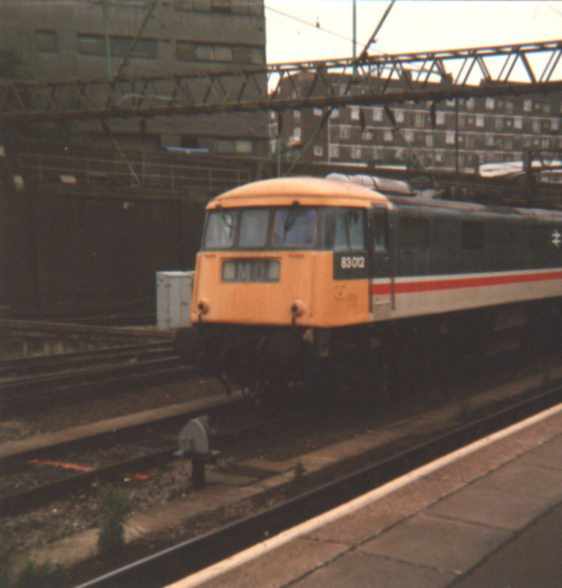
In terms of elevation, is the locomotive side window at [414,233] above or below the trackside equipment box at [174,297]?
above

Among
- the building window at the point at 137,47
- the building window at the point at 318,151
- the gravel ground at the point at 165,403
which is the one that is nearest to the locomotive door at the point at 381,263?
the gravel ground at the point at 165,403

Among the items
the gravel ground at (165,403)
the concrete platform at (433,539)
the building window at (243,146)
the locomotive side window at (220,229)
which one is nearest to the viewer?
the concrete platform at (433,539)

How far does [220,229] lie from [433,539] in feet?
24.3

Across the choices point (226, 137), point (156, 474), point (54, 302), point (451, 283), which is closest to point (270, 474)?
point (156, 474)

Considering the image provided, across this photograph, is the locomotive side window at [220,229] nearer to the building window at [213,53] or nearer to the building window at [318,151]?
the building window at [213,53]

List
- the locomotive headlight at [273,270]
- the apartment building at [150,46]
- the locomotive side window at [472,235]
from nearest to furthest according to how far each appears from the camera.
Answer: the locomotive headlight at [273,270] → the locomotive side window at [472,235] → the apartment building at [150,46]

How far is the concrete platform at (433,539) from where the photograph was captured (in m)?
5.81

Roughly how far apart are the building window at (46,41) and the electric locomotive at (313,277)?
37520 millimetres

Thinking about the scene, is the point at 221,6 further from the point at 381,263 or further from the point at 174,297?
the point at 381,263

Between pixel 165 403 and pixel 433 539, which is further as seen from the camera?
pixel 165 403

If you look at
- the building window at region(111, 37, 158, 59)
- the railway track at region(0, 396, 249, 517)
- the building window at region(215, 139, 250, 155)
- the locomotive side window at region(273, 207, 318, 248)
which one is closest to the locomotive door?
the locomotive side window at region(273, 207, 318, 248)

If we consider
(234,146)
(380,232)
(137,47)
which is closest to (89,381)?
(380,232)

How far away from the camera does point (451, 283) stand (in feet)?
49.7

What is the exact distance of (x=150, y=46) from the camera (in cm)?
5028
